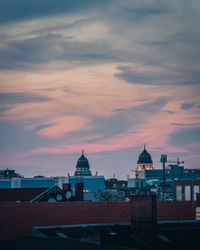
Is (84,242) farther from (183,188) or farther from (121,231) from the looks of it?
(183,188)

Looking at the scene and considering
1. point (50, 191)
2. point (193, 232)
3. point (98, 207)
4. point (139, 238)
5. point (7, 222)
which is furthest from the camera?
point (50, 191)

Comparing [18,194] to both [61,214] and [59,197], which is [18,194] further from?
[61,214]

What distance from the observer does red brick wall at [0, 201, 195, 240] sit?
53469mm

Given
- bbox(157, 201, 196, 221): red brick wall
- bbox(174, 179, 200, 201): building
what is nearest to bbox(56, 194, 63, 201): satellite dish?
bbox(157, 201, 196, 221): red brick wall

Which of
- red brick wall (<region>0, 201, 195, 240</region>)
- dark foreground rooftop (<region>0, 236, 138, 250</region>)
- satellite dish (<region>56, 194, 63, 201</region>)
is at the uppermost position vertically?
satellite dish (<region>56, 194, 63, 201</region>)

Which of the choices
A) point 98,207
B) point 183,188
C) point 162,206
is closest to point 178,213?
point 162,206

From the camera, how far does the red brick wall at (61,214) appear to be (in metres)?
53.5

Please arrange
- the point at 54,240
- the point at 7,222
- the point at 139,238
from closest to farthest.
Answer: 1. the point at 54,240
2. the point at 139,238
3. the point at 7,222

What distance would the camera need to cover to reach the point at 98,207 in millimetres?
56938

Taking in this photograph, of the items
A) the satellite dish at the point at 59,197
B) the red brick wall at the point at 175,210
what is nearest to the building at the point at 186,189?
the satellite dish at the point at 59,197

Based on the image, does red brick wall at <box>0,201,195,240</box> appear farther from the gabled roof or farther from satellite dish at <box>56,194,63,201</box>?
the gabled roof

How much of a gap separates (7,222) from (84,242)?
65.3ft

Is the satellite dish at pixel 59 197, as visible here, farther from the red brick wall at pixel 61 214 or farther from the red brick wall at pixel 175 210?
the red brick wall at pixel 175 210

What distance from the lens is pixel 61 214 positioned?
55.8m
